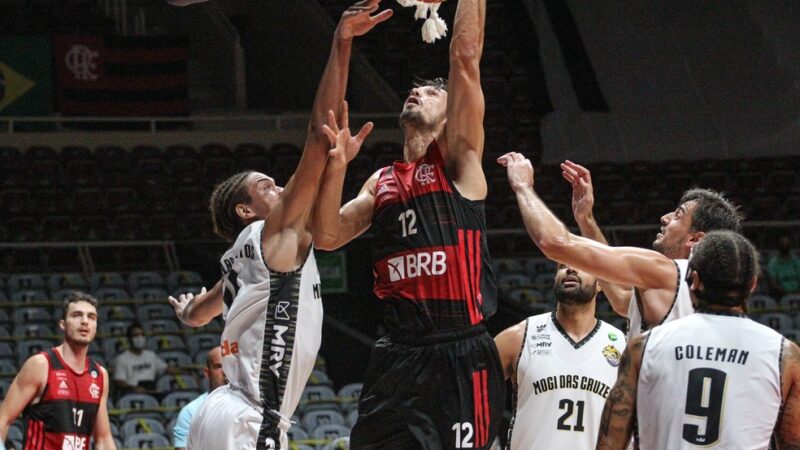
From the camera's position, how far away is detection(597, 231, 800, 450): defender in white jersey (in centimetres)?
416

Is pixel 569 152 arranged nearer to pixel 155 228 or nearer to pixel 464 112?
pixel 155 228

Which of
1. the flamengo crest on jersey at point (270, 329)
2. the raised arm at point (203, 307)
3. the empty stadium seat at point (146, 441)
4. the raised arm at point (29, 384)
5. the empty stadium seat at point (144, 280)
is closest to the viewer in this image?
the flamengo crest on jersey at point (270, 329)

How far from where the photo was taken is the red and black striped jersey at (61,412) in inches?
336

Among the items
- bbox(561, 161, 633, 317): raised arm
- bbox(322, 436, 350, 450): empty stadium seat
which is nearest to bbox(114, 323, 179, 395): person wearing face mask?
bbox(322, 436, 350, 450): empty stadium seat

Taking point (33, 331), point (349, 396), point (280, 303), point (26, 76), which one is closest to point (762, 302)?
point (349, 396)

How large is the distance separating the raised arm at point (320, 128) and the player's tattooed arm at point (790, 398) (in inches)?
77.2

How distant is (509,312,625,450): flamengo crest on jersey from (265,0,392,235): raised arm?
7.08ft

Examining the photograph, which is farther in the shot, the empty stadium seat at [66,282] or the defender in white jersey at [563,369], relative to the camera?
the empty stadium seat at [66,282]

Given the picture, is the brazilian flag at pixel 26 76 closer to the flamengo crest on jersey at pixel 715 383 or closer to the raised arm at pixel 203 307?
the raised arm at pixel 203 307

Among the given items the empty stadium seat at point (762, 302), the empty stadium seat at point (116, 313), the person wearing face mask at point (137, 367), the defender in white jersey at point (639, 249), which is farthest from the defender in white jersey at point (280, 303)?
the empty stadium seat at point (762, 302)

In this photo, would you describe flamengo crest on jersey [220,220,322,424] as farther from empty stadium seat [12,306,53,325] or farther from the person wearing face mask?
empty stadium seat [12,306,53,325]

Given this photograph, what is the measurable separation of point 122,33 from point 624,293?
15.6 m

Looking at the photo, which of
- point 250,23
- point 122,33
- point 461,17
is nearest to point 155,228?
point 122,33

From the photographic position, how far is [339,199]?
5289mm
